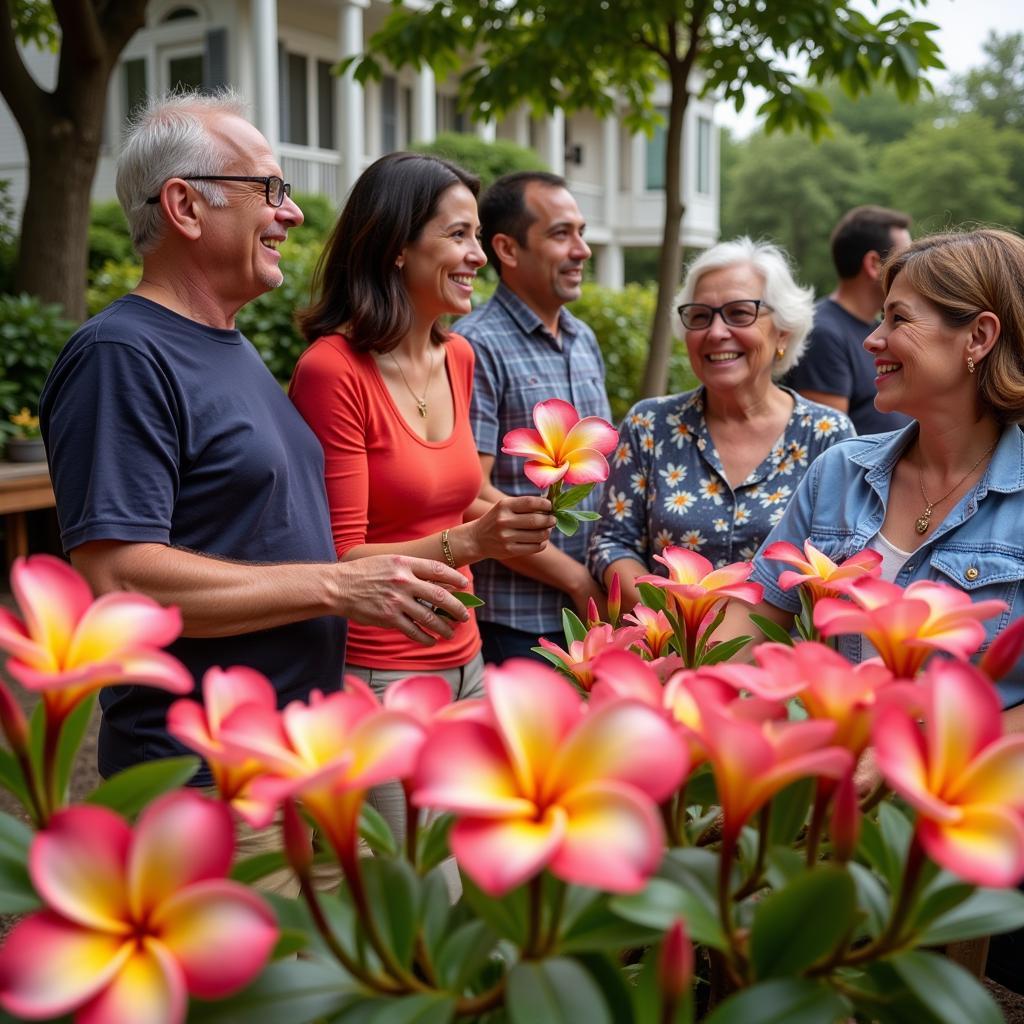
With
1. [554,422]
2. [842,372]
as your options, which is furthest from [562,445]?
[842,372]

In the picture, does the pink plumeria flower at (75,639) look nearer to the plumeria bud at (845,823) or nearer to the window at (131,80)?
the plumeria bud at (845,823)

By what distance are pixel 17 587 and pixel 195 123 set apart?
1.48m

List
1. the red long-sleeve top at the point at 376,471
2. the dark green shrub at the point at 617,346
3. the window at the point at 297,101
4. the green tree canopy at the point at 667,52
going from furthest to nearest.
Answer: the window at the point at 297,101 → the dark green shrub at the point at 617,346 → the green tree canopy at the point at 667,52 → the red long-sleeve top at the point at 376,471

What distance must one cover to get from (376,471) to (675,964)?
79.3 inches

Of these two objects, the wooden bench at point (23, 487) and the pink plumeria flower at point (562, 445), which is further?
the wooden bench at point (23, 487)

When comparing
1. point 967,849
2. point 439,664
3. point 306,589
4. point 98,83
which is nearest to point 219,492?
point 306,589

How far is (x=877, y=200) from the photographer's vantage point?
2231 inches

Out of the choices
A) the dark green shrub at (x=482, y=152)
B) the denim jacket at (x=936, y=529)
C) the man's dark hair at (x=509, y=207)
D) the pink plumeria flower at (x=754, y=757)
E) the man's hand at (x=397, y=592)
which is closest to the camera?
the pink plumeria flower at (x=754, y=757)

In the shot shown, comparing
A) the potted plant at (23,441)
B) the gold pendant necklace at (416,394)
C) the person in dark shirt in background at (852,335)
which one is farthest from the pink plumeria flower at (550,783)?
the potted plant at (23,441)

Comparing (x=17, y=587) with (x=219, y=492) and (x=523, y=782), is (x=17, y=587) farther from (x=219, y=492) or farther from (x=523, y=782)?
(x=219, y=492)

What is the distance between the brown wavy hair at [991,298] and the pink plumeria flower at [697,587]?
1000mm

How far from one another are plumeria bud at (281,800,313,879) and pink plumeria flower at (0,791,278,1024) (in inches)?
2.8

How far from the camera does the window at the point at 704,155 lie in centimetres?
3211

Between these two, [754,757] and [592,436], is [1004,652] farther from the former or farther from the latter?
[592,436]
